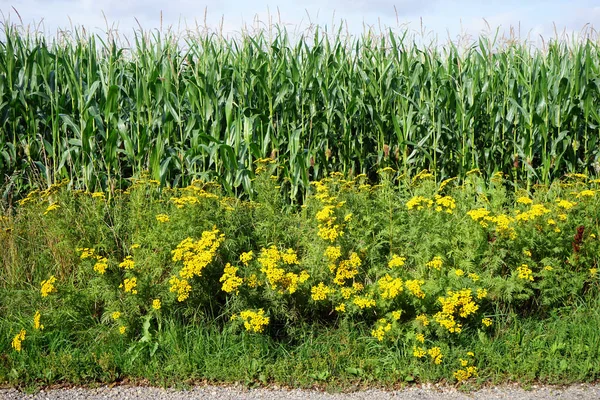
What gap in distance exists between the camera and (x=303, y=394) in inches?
168

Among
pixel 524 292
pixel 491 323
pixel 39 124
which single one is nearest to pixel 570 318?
pixel 524 292

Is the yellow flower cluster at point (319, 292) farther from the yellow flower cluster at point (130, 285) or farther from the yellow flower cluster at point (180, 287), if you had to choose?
the yellow flower cluster at point (130, 285)

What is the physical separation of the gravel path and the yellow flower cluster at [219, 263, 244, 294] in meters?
0.69

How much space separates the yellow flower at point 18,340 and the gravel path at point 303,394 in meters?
0.37

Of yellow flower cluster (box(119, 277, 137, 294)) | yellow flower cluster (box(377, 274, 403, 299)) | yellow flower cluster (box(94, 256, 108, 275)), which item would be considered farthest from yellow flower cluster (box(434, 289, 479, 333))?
yellow flower cluster (box(94, 256, 108, 275))

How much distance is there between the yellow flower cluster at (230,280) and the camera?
4.58m

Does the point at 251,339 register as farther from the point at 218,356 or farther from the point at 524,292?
the point at 524,292

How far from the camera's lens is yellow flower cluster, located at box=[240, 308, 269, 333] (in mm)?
4473

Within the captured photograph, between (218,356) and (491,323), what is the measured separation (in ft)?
6.70

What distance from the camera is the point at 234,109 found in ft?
25.7

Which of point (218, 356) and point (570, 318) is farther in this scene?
point (570, 318)

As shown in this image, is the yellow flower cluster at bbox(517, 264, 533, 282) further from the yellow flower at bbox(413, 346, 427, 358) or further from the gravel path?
the yellow flower at bbox(413, 346, 427, 358)

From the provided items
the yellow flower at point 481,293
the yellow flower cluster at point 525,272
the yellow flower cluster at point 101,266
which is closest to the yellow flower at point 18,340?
the yellow flower cluster at point 101,266

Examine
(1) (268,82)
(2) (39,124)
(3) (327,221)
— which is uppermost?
(1) (268,82)
